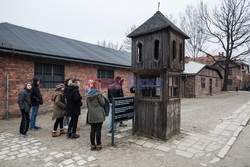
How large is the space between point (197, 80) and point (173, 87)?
50.3 ft

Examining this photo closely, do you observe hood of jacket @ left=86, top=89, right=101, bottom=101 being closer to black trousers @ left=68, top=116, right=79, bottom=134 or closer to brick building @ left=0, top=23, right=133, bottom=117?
black trousers @ left=68, top=116, right=79, bottom=134

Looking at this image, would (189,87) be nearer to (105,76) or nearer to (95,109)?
(105,76)

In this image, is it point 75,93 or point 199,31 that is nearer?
point 75,93

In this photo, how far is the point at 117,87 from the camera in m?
5.71

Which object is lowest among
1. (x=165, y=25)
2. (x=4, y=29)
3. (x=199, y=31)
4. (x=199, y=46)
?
(x=165, y=25)

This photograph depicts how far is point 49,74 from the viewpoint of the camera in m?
8.81

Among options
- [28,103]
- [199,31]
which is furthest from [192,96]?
[28,103]

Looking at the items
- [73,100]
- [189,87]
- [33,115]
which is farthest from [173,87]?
[189,87]

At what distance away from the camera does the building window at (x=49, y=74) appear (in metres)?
8.41

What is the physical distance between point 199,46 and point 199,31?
3.42m

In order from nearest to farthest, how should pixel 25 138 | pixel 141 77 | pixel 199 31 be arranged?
pixel 25 138
pixel 141 77
pixel 199 31

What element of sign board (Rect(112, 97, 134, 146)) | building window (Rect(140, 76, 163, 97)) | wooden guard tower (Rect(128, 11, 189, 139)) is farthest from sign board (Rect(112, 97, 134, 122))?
building window (Rect(140, 76, 163, 97))

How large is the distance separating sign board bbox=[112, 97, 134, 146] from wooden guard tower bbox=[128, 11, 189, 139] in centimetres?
27

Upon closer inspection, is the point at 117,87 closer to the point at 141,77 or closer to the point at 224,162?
the point at 141,77
